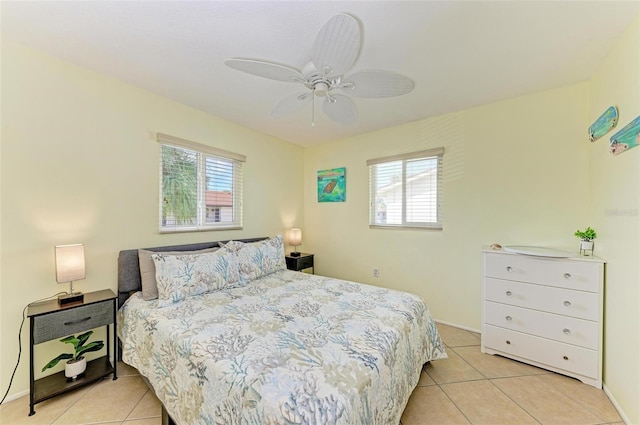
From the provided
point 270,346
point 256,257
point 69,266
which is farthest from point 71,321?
point 270,346

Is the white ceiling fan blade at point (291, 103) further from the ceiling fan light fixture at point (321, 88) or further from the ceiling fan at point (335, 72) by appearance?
the ceiling fan light fixture at point (321, 88)

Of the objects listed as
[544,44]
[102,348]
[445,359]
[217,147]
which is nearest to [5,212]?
[102,348]

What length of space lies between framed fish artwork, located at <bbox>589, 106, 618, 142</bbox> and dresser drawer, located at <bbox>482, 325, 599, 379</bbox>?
1735 mm

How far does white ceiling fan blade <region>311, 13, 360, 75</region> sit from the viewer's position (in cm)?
120

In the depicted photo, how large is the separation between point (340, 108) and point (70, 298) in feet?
8.38

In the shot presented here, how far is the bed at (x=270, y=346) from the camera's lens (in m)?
1.09

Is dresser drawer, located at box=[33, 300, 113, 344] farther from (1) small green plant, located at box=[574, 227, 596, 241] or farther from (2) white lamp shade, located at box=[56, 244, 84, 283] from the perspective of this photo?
(1) small green plant, located at box=[574, 227, 596, 241]

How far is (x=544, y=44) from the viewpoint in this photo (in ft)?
5.82

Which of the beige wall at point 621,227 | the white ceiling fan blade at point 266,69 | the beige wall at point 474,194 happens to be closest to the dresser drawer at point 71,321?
the white ceiling fan blade at point 266,69

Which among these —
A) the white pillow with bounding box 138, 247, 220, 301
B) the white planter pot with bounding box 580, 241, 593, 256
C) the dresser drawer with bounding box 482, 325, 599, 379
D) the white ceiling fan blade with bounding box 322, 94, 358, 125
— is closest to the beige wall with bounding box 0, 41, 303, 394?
the white pillow with bounding box 138, 247, 220, 301

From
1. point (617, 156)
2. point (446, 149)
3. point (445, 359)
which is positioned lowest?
point (445, 359)

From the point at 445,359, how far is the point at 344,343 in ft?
5.03

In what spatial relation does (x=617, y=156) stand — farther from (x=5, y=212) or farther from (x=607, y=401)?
(x=5, y=212)

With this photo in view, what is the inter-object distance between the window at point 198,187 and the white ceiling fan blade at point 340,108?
66.0 inches
